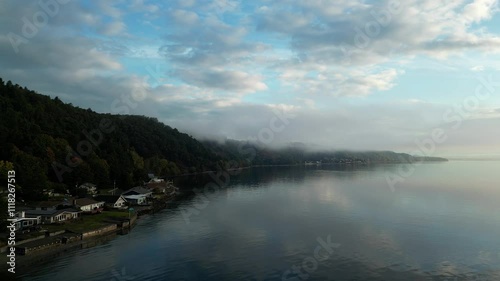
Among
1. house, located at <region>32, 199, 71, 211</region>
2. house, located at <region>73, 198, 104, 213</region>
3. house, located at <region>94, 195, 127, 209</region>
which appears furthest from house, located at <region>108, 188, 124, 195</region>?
house, located at <region>32, 199, 71, 211</region>

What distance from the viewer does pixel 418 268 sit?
1111 inches

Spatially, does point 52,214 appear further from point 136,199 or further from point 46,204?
point 136,199

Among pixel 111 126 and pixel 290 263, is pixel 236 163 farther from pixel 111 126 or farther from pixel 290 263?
pixel 290 263

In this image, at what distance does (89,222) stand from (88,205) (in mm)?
7812

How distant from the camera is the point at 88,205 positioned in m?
48.6

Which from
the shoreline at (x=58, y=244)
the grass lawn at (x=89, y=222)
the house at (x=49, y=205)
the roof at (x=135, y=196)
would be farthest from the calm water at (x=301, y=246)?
the house at (x=49, y=205)

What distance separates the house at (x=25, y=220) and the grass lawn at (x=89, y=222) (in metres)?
1.29

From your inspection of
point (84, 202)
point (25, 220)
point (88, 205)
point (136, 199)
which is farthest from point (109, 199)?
point (25, 220)

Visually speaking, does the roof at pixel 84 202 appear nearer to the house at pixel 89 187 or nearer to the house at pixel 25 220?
the house at pixel 25 220

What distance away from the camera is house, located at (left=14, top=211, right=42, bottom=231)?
3516 cm

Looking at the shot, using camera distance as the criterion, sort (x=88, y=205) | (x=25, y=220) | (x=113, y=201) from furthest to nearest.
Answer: (x=113, y=201) → (x=88, y=205) → (x=25, y=220)

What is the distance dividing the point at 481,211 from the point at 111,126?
4405 inches

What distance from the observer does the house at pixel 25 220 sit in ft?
115

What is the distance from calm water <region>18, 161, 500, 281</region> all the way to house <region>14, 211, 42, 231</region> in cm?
811
